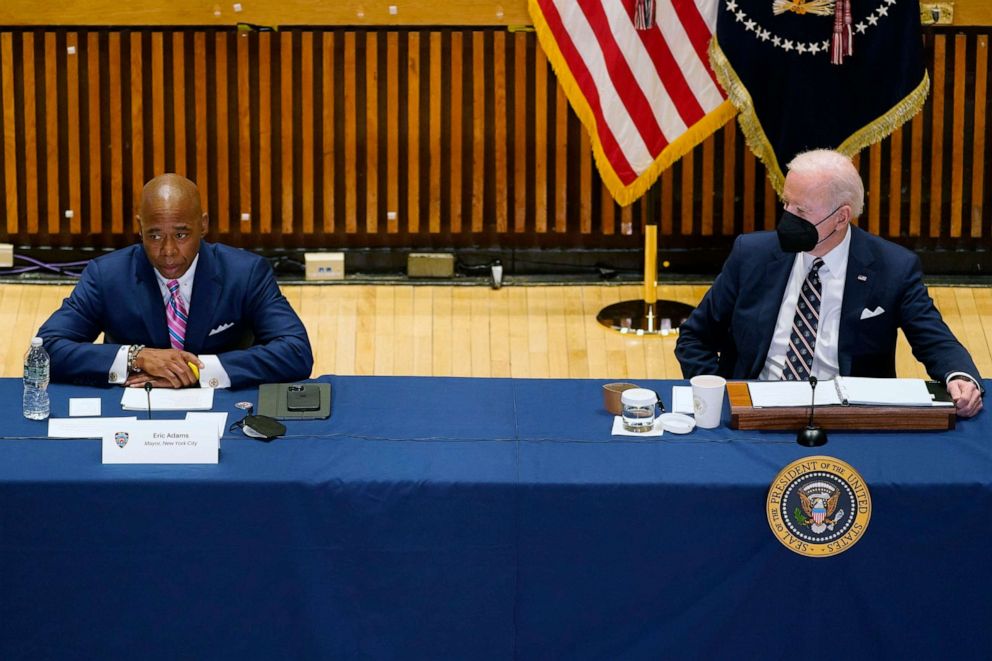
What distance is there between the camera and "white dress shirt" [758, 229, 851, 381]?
16.2 ft

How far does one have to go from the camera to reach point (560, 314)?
7574 millimetres

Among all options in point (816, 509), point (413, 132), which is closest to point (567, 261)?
point (413, 132)

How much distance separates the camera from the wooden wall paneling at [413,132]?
775 centimetres

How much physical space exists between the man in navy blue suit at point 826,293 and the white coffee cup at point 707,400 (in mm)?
681

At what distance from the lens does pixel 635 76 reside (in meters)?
7.16

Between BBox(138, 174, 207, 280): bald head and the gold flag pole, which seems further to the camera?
the gold flag pole

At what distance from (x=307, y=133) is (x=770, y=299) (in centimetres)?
352

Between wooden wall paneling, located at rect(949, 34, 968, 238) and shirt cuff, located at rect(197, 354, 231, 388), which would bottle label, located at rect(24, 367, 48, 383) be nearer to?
shirt cuff, located at rect(197, 354, 231, 388)

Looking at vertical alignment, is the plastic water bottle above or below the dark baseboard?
below

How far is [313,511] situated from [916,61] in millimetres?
4298

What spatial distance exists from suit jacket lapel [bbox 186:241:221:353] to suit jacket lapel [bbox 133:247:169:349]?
0.30 feet

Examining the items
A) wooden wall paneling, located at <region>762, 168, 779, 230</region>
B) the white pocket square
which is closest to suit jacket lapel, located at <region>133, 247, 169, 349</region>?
the white pocket square

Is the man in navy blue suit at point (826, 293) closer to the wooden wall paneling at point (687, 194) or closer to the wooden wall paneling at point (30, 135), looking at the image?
the wooden wall paneling at point (687, 194)

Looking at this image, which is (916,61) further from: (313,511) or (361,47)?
(313,511)
